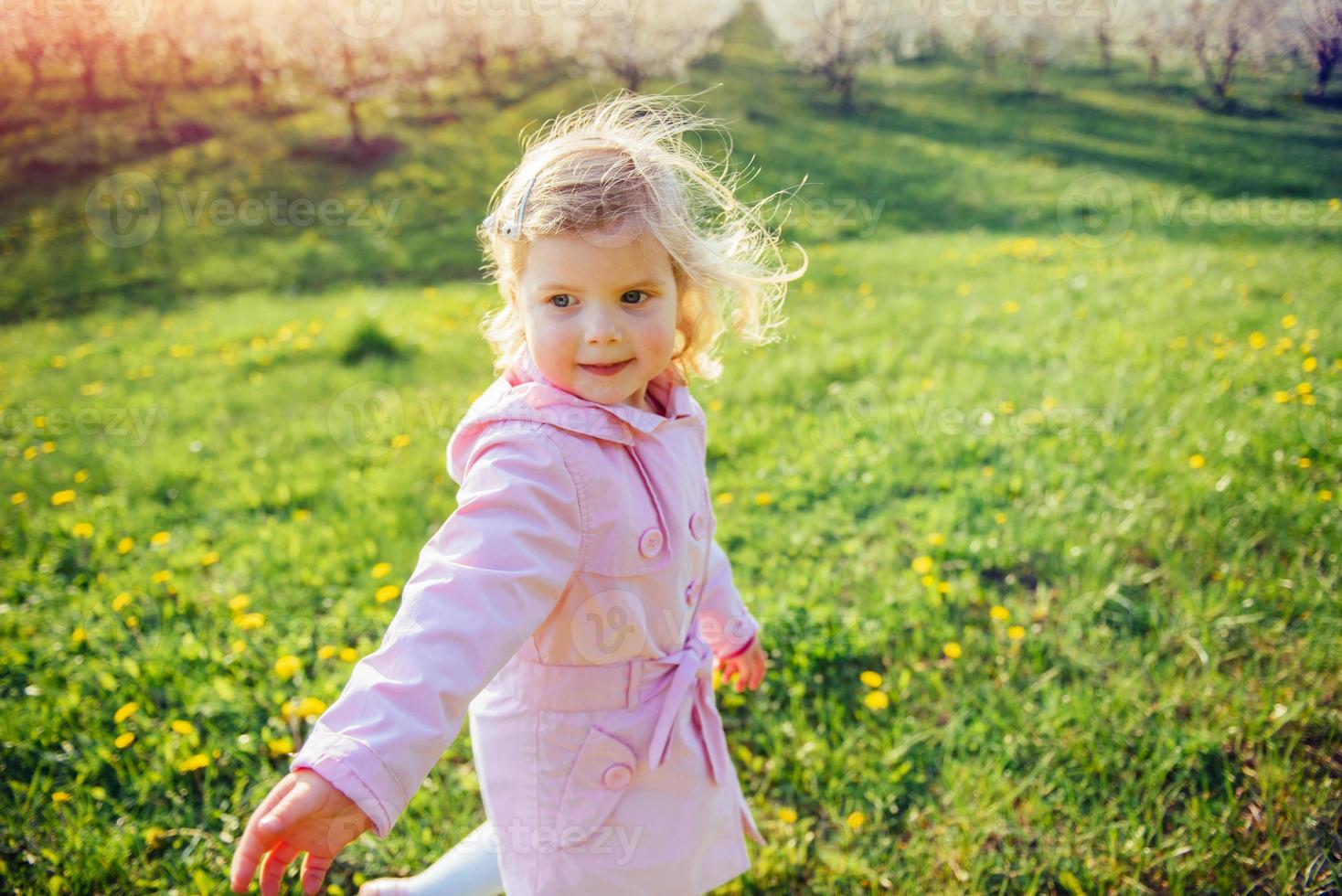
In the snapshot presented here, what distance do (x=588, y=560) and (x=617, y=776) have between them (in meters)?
0.40

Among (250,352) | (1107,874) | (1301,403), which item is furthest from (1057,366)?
(250,352)

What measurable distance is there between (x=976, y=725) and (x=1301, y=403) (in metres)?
2.54

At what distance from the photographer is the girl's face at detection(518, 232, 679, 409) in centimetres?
142

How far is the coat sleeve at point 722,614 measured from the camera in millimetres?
1917

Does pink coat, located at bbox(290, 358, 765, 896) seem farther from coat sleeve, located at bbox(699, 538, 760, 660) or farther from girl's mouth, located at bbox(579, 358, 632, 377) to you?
coat sleeve, located at bbox(699, 538, 760, 660)

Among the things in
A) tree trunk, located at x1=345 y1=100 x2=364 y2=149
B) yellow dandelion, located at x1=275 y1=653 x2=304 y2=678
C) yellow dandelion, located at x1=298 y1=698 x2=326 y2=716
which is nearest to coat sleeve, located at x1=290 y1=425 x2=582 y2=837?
yellow dandelion, located at x1=298 y1=698 x2=326 y2=716

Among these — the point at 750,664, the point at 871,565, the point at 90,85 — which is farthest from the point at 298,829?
the point at 90,85

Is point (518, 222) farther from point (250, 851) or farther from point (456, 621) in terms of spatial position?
point (250, 851)

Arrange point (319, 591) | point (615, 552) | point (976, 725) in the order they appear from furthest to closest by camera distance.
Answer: point (319, 591) < point (976, 725) < point (615, 552)

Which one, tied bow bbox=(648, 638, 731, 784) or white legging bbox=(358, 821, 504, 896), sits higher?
tied bow bbox=(648, 638, 731, 784)

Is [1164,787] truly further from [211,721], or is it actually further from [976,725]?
[211,721]

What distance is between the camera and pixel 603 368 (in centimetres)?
148

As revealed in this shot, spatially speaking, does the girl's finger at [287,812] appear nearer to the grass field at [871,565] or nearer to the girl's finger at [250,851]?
the girl's finger at [250,851]

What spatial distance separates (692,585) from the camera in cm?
167
